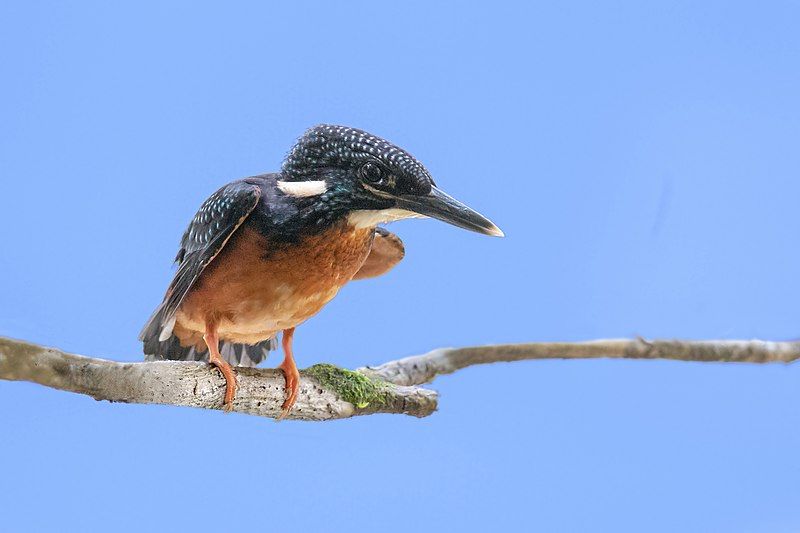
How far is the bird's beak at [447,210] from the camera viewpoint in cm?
Answer: 243

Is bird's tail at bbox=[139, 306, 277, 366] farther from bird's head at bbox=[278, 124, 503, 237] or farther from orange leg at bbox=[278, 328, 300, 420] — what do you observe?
bird's head at bbox=[278, 124, 503, 237]

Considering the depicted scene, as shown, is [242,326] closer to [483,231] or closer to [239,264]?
[239,264]

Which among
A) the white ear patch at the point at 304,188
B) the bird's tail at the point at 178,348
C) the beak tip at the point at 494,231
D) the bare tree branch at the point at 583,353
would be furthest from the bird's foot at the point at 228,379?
the beak tip at the point at 494,231

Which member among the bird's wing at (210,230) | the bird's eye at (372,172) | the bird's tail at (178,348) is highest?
the bird's eye at (372,172)

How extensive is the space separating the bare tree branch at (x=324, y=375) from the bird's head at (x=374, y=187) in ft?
1.94

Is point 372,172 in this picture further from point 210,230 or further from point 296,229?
point 210,230

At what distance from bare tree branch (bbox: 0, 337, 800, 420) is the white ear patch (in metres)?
0.54

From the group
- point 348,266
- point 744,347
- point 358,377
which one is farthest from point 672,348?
point 348,266

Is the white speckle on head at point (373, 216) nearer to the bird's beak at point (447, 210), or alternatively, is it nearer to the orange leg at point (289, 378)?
the bird's beak at point (447, 210)

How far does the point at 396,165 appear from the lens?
2.44m

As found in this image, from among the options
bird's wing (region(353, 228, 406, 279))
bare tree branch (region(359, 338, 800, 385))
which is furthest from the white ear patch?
bare tree branch (region(359, 338, 800, 385))

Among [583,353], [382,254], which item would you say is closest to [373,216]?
[382,254]

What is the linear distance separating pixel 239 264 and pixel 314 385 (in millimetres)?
540

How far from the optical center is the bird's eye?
8.05 ft
